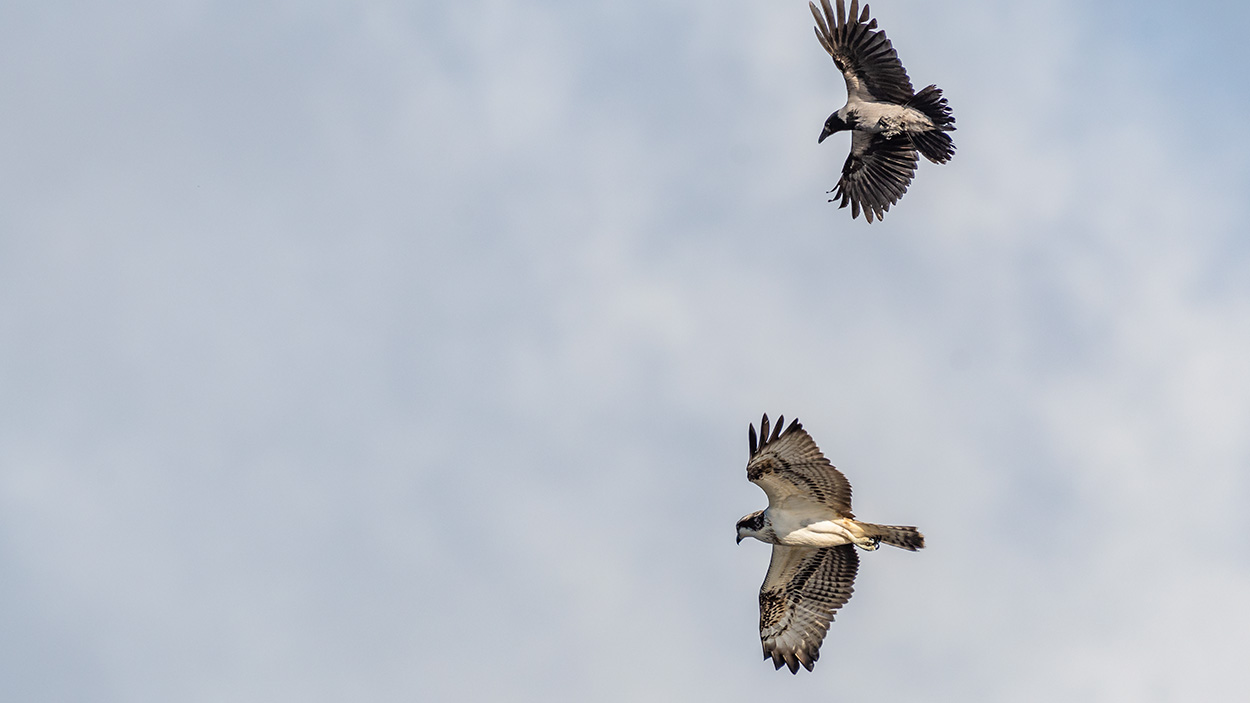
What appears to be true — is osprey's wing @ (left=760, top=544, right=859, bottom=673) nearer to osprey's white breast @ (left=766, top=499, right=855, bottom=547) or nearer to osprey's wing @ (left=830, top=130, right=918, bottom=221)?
osprey's white breast @ (left=766, top=499, right=855, bottom=547)

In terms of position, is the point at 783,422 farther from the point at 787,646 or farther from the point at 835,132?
the point at 835,132

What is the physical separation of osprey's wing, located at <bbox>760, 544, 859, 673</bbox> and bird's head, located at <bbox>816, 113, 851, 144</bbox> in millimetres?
6162

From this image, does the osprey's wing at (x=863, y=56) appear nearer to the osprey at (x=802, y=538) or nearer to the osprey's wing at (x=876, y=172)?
the osprey's wing at (x=876, y=172)

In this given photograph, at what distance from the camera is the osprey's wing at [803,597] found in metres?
18.6

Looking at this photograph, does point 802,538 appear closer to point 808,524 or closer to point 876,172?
point 808,524

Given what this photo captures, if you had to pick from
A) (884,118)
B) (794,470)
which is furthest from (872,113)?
(794,470)

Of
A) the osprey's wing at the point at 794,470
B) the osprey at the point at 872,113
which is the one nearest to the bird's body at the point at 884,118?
the osprey at the point at 872,113

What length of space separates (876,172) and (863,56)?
162cm

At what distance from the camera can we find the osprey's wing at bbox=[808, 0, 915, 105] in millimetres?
20594

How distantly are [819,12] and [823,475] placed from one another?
6.98 meters

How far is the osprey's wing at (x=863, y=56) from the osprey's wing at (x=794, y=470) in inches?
227

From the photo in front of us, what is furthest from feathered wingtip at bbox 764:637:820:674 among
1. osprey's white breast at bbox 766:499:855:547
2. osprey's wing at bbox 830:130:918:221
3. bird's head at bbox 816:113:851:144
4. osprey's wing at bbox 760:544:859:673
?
bird's head at bbox 816:113:851:144

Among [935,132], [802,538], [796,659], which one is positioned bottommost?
[796,659]

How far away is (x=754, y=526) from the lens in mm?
18281
